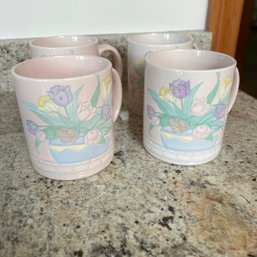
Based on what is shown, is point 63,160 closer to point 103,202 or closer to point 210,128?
point 103,202

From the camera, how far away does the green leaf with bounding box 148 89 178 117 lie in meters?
0.37

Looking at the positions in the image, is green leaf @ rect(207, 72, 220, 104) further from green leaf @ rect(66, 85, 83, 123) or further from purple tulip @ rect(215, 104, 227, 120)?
green leaf @ rect(66, 85, 83, 123)

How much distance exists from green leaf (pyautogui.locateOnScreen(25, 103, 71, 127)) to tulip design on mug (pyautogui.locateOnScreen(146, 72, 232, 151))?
0.38ft

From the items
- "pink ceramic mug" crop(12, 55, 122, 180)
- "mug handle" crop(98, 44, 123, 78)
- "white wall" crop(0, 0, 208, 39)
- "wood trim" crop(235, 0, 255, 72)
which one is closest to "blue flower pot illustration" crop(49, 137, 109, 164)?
"pink ceramic mug" crop(12, 55, 122, 180)

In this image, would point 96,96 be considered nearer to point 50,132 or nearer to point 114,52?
point 50,132

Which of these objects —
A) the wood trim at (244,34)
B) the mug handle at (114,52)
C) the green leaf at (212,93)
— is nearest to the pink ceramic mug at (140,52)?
the mug handle at (114,52)

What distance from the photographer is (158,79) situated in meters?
0.37

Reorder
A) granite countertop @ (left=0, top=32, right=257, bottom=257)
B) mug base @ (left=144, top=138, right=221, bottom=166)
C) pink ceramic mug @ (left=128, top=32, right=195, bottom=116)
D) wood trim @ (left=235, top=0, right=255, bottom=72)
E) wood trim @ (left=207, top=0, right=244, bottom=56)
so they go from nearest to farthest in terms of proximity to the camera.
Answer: granite countertop @ (left=0, top=32, right=257, bottom=257) → mug base @ (left=144, top=138, right=221, bottom=166) → pink ceramic mug @ (left=128, top=32, right=195, bottom=116) → wood trim @ (left=207, top=0, right=244, bottom=56) → wood trim @ (left=235, top=0, right=255, bottom=72)

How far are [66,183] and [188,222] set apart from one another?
15 centimetres

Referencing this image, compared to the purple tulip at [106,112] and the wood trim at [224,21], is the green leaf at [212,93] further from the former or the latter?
the wood trim at [224,21]

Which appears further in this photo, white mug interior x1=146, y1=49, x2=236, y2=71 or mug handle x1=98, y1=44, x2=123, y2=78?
mug handle x1=98, y1=44, x2=123, y2=78

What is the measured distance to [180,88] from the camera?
35 cm

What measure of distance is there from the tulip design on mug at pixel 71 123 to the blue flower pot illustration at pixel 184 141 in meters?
0.07

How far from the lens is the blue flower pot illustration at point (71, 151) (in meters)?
A: 0.35
